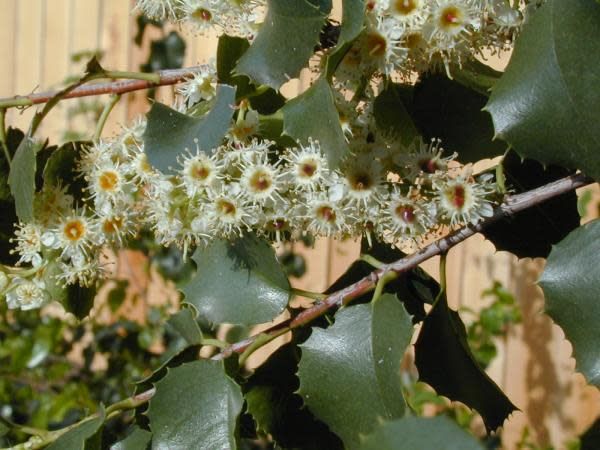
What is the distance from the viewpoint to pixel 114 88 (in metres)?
0.78

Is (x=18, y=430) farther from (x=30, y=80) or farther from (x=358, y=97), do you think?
(x=30, y=80)

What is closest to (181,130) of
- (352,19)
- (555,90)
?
(352,19)

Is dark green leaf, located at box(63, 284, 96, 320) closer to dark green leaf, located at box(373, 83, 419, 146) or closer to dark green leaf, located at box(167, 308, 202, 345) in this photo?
dark green leaf, located at box(167, 308, 202, 345)

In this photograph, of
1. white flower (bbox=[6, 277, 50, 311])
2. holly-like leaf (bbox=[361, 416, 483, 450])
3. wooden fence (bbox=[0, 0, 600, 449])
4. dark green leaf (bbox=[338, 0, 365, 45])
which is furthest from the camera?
wooden fence (bbox=[0, 0, 600, 449])

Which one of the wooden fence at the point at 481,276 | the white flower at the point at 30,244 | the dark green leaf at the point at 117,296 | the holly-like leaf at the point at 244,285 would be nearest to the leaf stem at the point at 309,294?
the holly-like leaf at the point at 244,285

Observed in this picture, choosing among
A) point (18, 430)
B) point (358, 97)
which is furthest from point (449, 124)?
point (18, 430)

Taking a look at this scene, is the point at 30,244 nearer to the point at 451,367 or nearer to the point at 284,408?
the point at 284,408

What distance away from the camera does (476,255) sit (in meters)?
2.22

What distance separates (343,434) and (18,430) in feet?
1.03

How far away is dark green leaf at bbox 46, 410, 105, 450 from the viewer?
68 centimetres

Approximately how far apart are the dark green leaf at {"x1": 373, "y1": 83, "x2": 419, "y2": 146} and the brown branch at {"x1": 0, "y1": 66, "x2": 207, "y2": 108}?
16 cm

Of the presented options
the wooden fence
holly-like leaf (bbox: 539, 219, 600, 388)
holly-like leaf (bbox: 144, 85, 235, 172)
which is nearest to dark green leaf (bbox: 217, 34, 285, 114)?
holly-like leaf (bbox: 144, 85, 235, 172)

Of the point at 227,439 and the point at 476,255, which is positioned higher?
the point at 227,439

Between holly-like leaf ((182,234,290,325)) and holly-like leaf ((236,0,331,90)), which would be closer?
holly-like leaf ((236,0,331,90))
